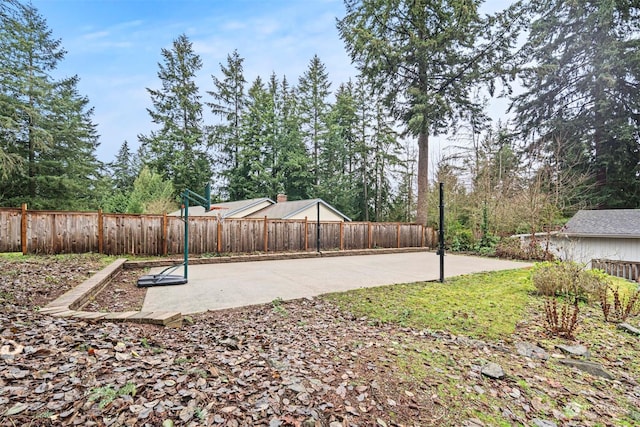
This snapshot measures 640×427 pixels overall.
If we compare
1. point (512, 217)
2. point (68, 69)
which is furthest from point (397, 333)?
point (68, 69)

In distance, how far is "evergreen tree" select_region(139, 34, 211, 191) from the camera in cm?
2169

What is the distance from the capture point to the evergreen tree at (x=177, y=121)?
71.2 feet

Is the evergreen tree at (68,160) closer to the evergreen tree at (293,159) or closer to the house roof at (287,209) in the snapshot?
the house roof at (287,209)

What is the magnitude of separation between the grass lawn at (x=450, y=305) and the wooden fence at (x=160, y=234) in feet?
20.6

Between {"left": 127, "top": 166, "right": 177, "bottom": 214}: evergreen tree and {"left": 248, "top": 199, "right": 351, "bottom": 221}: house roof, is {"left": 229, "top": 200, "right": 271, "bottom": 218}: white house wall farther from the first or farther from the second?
{"left": 127, "top": 166, "right": 177, "bottom": 214}: evergreen tree

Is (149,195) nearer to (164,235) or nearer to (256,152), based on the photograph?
(256,152)

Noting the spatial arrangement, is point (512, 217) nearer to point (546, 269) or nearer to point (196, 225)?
point (546, 269)

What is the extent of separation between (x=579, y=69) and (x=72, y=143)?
28709mm

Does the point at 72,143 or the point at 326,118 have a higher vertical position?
the point at 326,118

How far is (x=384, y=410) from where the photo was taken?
5.95 ft

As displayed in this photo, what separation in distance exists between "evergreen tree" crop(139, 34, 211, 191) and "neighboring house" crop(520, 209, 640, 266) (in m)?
21.7

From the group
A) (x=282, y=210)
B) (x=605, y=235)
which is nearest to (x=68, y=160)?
(x=282, y=210)

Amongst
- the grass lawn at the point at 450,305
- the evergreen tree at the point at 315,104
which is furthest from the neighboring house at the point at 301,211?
the grass lawn at the point at 450,305

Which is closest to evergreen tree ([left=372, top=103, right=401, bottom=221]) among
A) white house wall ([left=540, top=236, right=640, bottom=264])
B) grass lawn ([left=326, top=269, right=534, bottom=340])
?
white house wall ([left=540, top=236, right=640, bottom=264])
